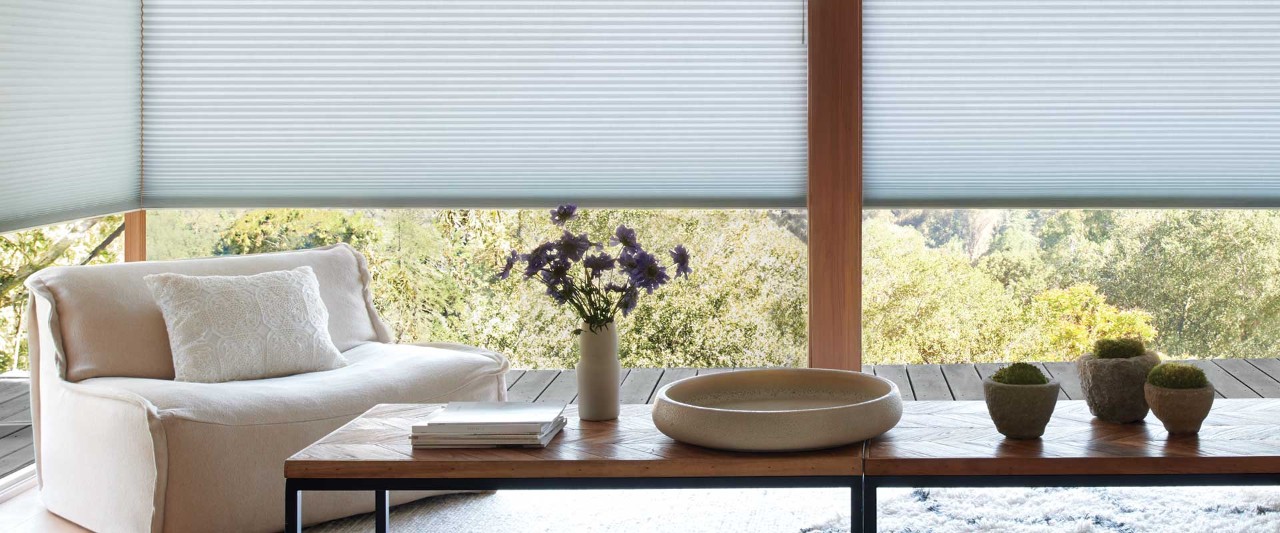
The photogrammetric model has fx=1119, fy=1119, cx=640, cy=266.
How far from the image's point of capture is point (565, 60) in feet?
13.5

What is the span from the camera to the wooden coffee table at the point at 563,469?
1801 mm

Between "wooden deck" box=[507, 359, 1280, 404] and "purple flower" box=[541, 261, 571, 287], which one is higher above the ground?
"purple flower" box=[541, 261, 571, 287]

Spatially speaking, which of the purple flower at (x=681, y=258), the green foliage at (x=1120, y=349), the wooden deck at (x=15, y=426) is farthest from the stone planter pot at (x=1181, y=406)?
the wooden deck at (x=15, y=426)

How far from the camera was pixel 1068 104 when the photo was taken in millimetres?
3984

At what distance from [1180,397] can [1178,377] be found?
4 cm

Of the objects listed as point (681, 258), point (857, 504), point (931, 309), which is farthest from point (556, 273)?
point (931, 309)

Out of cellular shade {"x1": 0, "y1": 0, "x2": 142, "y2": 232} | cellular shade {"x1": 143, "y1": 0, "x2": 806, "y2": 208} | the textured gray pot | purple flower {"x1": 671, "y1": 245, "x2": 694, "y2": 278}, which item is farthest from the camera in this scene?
cellular shade {"x1": 143, "y1": 0, "x2": 806, "y2": 208}

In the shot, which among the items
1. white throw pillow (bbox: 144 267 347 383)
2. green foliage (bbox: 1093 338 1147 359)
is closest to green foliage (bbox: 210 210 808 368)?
white throw pillow (bbox: 144 267 347 383)

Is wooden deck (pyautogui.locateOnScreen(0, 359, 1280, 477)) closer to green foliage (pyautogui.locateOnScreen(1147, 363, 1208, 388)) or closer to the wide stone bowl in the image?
the wide stone bowl

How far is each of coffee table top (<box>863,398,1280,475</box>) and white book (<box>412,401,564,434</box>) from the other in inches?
22.3

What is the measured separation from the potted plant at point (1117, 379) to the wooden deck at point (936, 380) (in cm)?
200

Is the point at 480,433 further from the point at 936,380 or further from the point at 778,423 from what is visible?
the point at 936,380

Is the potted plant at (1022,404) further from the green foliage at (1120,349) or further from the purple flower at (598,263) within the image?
the purple flower at (598,263)

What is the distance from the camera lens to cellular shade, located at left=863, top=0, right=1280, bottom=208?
3.96 m
